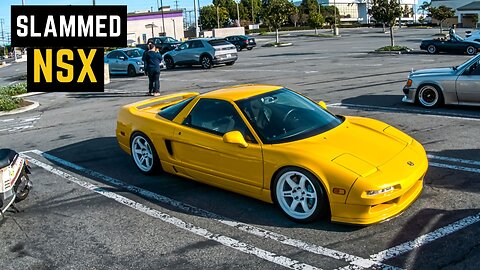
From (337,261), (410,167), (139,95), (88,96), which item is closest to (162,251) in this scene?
(337,261)

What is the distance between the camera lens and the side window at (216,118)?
5.78 m

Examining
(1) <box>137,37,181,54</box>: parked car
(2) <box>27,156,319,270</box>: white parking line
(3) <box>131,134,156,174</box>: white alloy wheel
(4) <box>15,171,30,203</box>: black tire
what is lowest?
(2) <box>27,156,319,270</box>: white parking line

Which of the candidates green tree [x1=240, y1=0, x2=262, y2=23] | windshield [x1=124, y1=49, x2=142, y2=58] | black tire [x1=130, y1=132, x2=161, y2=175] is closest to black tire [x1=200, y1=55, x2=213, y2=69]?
windshield [x1=124, y1=49, x2=142, y2=58]

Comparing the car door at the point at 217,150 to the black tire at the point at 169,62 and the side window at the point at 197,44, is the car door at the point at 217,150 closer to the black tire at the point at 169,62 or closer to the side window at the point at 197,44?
the side window at the point at 197,44

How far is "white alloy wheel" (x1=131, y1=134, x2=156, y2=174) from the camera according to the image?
22.8 feet

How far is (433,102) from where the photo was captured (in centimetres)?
1098

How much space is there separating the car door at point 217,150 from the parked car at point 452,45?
2373 centimetres

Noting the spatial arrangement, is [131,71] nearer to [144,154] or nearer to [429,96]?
[429,96]

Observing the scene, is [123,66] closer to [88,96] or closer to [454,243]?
[88,96]

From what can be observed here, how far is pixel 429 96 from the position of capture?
1105 centimetres

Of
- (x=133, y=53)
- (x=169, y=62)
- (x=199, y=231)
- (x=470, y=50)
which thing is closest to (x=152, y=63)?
(x=133, y=53)

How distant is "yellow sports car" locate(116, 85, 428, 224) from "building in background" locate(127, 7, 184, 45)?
71.5 m

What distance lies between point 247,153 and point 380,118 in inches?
218

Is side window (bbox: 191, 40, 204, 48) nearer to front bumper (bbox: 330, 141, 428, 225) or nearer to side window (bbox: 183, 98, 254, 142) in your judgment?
side window (bbox: 183, 98, 254, 142)
